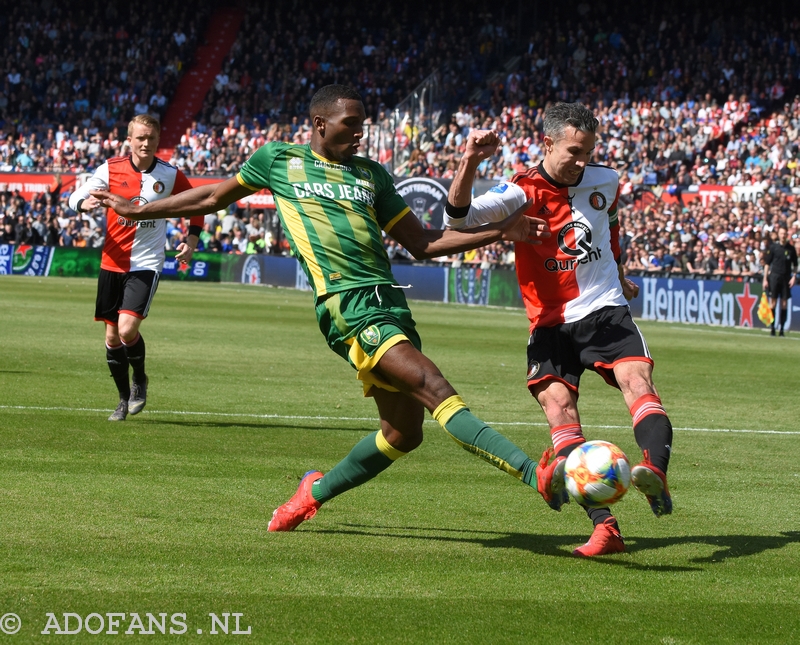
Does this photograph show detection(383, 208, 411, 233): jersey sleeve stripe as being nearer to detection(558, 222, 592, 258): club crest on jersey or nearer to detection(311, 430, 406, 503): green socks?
detection(558, 222, 592, 258): club crest on jersey

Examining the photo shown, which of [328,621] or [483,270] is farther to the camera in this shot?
[483,270]

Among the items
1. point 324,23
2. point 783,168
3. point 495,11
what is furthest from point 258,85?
Result: point 783,168

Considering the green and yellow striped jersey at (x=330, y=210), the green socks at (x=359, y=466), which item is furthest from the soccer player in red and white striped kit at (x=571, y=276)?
the green socks at (x=359, y=466)

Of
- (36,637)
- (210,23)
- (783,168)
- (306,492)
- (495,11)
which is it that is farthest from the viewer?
(210,23)

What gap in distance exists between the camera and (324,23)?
5272cm

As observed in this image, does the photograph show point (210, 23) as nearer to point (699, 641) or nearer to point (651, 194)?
point (651, 194)

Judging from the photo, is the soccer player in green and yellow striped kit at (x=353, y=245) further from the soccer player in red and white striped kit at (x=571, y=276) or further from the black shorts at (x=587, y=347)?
the black shorts at (x=587, y=347)

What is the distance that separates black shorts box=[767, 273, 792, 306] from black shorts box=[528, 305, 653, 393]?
A: 19613mm

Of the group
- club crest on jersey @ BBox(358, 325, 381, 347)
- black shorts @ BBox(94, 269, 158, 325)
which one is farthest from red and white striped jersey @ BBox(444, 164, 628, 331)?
black shorts @ BBox(94, 269, 158, 325)

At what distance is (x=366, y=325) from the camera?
5.61 meters

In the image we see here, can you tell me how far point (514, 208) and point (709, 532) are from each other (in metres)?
1.99

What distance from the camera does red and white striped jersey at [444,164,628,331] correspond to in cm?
631

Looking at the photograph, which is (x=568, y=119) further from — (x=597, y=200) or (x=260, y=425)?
(x=260, y=425)

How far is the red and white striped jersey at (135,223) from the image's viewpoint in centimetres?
1032
